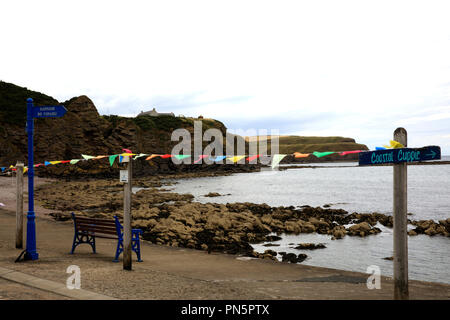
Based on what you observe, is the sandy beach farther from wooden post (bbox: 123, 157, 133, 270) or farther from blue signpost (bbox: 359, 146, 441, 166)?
blue signpost (bbox: 359, 146, 441, 166)

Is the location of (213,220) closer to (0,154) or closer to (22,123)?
(0,154)

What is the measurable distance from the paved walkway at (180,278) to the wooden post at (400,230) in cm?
152

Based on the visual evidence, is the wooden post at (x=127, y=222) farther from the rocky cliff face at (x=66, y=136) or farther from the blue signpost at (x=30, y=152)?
the rocky cliff face at (x=66, y=136)

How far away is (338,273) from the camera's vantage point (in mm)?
9242

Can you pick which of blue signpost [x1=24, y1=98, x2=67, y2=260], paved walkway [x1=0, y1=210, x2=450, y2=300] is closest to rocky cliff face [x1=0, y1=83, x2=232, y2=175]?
paved walkway [x1=0, y1=210, x2=450, y2=300]

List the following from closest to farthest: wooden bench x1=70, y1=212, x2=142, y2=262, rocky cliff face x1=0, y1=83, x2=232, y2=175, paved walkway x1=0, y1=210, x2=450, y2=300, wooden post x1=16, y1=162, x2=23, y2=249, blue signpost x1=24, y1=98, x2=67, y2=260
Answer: paved walkway x1=0, y1=210, x2=450, y2=300 < blue signpost x1=24, y1=98, x2=67, y2=260 < wooden bench x1=70, y1=212, x2=142, y2=262 < wooden post x1=16, y1=162, x2=23, y2=249 < rocky cliff face x1=0, y1=83, x2=232, y2=175

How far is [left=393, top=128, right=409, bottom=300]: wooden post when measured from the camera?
5.05 m

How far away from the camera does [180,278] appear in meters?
7.18

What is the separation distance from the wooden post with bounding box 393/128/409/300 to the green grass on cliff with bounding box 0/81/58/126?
75270 millimetres

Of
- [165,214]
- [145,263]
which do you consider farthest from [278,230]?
[145,263]

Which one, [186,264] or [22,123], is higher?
[22,123]

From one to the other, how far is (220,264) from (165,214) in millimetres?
12503

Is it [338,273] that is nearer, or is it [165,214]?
[338,273]
